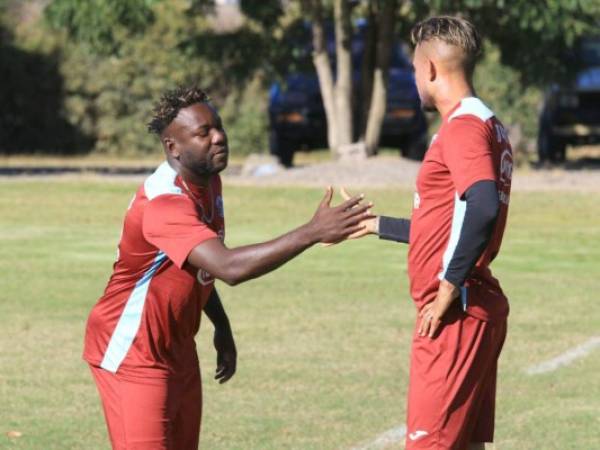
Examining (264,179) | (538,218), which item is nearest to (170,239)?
(538,218)

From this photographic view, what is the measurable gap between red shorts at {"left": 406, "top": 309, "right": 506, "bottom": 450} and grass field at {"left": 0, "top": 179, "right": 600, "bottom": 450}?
2.56 meters

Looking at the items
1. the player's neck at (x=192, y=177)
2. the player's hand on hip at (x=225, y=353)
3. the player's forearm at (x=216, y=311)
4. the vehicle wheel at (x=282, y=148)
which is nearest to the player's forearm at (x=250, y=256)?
the player's neck at (x=192, y=177)

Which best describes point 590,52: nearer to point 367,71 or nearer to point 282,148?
point 367,71

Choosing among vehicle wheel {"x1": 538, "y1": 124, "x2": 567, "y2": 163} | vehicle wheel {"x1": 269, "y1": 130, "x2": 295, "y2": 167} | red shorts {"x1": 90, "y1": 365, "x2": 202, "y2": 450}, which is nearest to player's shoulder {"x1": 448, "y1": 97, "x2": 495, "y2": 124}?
red shorts {"x1": 90, "y1": 365, "x2": 202, "y2": 450}

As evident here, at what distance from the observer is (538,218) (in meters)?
21.5

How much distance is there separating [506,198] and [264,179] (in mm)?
21089

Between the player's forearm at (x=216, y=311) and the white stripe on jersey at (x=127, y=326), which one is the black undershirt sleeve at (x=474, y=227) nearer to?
the white stripe on jersey at (x=127, y=326)

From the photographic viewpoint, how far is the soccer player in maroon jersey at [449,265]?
5656mm

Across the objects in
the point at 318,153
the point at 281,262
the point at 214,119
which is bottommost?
the point at 318,153

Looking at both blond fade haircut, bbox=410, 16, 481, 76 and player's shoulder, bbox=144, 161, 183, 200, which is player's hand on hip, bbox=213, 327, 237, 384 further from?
blond fade haircut, bbox=410, 16, 481, 76

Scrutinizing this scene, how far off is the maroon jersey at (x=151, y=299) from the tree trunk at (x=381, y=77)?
74.8 feet

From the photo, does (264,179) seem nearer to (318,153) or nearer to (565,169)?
(565,169)

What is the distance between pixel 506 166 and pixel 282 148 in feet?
81.9

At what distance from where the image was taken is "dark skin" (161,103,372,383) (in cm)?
528
